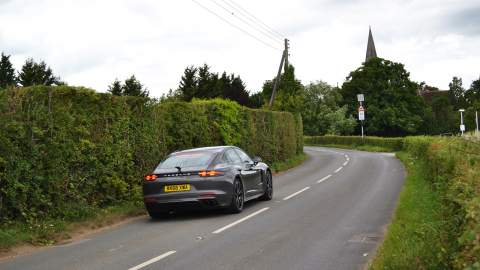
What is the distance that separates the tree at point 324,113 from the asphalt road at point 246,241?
67.3 m

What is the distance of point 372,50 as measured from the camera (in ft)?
383

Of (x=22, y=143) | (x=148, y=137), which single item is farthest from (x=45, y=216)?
(x=148, y=137)

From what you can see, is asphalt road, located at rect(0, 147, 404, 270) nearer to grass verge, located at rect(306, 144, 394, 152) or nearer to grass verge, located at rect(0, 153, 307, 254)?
grass verge, located at rect(0, 153, 307, 254)

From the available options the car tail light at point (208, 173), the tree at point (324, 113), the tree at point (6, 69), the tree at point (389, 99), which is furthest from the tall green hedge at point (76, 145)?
the tree at point (324, 113)

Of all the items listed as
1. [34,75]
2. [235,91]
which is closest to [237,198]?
[34,75]

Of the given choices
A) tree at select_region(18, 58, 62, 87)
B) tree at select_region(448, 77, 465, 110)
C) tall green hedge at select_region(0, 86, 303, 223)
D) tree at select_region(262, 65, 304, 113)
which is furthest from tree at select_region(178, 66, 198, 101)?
tree at select_region(448, 77, 465, 110)

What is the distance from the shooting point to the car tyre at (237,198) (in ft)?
40.7

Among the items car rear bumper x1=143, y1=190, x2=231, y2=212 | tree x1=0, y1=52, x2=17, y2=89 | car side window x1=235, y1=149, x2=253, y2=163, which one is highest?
tree x1=0, y1=52, x2=17, y2=89

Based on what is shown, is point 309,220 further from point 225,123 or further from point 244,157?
point 225,123

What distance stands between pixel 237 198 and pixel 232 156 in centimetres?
130

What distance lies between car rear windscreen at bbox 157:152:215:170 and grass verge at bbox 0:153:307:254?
1438 millimetres

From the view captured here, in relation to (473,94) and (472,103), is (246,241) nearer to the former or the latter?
(472,103)

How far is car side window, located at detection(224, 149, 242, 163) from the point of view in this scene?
43.5 ft

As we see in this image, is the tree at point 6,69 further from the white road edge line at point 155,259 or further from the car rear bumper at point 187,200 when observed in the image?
the white road edge line at point 155,259
